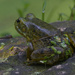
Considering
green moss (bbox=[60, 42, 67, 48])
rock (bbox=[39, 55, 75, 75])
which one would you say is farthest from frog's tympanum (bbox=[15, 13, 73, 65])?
rock (bbox=[39, 55, 75, 75])

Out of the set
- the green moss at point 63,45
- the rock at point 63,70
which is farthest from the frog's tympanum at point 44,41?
the rock at point 63,70

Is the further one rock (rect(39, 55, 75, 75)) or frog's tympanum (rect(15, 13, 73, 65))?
frog's tympanum (rect(15, 13, 73, 65))

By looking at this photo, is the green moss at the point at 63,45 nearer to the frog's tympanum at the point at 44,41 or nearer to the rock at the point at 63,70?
the frog's tympanum at the point at 44,41

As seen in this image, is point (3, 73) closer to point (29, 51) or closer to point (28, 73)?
point (28, 73)

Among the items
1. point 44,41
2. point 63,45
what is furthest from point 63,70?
point 44,41

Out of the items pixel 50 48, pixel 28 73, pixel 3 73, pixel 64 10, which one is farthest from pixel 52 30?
pixel 64 10

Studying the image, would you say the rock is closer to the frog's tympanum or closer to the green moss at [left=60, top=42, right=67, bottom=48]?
the frog's tympanum

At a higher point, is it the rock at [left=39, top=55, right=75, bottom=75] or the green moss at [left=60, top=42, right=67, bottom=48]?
the green moss at [left=60, top=42, right=67, bottom=48]

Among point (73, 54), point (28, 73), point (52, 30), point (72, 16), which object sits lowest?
point (28, 73)

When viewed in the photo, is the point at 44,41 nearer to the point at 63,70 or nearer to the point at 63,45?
the point at 63,45
